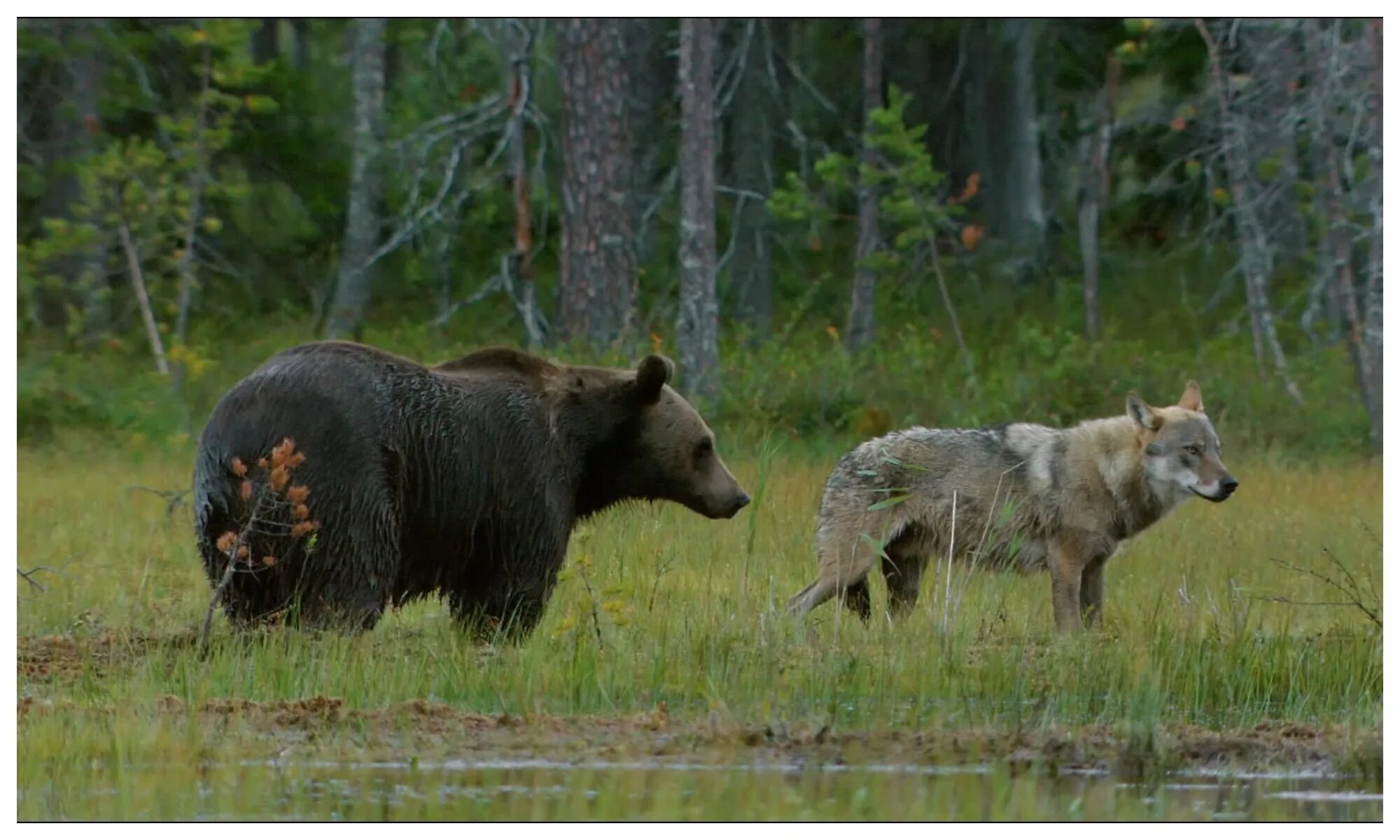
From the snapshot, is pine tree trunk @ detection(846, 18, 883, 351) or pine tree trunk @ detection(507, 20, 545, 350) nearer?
pine tree trunk @ detection(507, 20, 545, 350)

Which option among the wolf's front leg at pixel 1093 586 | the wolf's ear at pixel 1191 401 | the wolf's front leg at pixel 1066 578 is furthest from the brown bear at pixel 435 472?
the wolf's ear at pixel 1191 401

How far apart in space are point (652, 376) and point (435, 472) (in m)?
1.12

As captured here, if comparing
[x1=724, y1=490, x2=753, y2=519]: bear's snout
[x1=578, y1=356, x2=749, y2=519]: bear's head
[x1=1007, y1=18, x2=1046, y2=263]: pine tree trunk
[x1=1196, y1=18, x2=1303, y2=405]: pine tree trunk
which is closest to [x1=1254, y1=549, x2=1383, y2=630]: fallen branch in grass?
[x1=724, y1=490, x2=753, y2=519]: bear's snout

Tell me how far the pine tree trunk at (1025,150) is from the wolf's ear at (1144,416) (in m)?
15.5

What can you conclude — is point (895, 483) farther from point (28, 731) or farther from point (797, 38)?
point (797, 38)

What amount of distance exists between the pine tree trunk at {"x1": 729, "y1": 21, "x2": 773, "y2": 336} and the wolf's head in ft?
45.1

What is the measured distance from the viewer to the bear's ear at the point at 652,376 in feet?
28.3

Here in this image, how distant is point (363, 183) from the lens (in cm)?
2278

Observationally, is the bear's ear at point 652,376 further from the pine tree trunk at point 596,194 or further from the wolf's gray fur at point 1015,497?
the pine tree trunk at point 596,194

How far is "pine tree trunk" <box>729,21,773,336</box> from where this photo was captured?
23.7 meters

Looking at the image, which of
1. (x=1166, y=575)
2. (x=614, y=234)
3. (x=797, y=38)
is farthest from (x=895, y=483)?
(x=797, y=38)

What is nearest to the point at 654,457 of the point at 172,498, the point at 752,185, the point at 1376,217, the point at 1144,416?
the point at 1144,416

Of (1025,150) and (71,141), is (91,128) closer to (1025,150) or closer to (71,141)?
(71,141)

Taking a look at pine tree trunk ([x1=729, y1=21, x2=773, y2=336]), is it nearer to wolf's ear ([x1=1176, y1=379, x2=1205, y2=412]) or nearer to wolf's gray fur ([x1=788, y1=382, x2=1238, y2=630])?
wolf's ear ([x1=1176, y1=379, x2=1205, y2=412])
